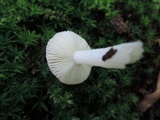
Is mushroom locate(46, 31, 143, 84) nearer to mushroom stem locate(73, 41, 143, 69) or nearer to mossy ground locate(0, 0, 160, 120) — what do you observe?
mushroom stem locate(73, 41, 143, 69)

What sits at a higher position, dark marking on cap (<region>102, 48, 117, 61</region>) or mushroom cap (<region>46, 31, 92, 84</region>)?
dark marking on cap (<region>102, 48, 117, 61</region>)

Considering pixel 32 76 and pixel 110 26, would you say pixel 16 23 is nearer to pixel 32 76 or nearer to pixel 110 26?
pixel 32 76

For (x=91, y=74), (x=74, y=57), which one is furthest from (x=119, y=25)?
(x=74, y=57)

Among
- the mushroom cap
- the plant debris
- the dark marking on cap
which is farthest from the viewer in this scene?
the plant debris


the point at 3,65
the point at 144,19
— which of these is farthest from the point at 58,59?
the point at 144,19

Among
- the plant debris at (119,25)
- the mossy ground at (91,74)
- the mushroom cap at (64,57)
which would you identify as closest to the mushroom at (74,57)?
the mushroom cap at (64,57)

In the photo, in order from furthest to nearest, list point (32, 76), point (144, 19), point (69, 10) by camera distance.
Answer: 1. point (144, 19)
2. point (69, 10)
3. point (32, 76)

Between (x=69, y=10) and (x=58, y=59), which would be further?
(x=69, y=10)

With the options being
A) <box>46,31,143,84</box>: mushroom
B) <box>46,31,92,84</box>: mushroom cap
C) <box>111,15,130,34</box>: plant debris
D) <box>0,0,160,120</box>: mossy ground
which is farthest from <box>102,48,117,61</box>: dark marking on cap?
<box>111,15,130,34</box>: plant debris
